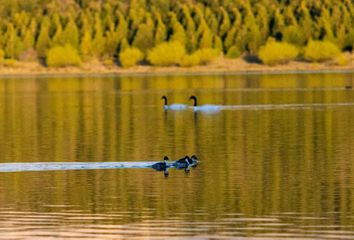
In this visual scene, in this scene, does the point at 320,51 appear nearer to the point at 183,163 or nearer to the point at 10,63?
the point at 10,63

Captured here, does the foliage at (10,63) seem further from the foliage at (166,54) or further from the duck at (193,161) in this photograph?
the duck at (193,161)

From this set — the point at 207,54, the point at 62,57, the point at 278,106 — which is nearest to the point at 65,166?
the point at 278,106

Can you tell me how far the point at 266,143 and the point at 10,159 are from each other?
29.3ft

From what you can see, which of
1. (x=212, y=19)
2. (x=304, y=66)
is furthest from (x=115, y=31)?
(x=304, y=66)

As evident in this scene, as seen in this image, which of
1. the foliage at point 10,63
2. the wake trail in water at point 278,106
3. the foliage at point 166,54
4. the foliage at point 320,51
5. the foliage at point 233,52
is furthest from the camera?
the foliage at point 10,63

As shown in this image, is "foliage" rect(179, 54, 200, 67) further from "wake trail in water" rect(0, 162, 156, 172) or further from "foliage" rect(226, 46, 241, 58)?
"wake trail in water" rect(0, 162, 156, 172)

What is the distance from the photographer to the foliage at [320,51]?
128125 millimetres

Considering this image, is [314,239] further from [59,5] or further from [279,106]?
[59,5]

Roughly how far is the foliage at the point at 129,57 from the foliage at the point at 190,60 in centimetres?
443

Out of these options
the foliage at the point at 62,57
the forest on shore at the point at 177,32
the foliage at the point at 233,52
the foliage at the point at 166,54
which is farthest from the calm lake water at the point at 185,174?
the foliage at the point at 62,57

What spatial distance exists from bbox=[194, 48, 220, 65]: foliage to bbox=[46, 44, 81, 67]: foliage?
1193cm

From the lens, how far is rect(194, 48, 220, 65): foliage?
5236 inches

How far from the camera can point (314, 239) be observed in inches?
1019

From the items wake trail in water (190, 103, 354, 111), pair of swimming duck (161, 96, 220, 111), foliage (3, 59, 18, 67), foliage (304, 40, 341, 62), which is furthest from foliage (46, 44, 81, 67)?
pair of swimming duck (161, 96, 220, 111)
